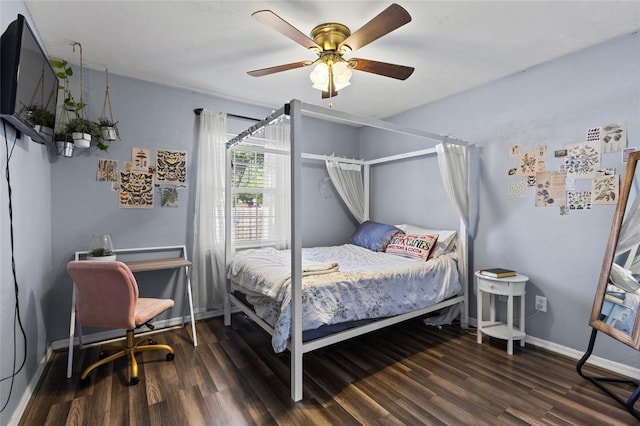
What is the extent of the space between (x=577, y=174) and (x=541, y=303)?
3.87ft

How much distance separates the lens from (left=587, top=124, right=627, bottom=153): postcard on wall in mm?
2297

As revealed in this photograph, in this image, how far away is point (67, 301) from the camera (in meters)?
2.72

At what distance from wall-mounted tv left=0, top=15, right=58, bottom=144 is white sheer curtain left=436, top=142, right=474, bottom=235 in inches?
123

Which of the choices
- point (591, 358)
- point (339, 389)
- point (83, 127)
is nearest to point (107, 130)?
point (83, 127)

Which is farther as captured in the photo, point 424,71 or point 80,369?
point 424,71

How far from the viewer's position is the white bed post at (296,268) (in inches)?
76.8

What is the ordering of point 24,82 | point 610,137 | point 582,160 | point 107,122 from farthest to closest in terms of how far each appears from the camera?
point 107,122, point 582,160, point 610,137, point 24,82

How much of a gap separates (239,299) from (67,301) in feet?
5.06

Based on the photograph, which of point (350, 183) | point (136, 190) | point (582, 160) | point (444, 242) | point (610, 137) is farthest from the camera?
point (350, 183)

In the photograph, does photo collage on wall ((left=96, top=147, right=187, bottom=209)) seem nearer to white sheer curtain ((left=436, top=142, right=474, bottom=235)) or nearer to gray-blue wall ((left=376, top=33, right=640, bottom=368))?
white sheer curtain ((left=436, top=142, right=474, bottom=235))

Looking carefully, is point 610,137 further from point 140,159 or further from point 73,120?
point 73,120

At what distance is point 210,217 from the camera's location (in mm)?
3334

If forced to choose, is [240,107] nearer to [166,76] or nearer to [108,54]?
[166,76]

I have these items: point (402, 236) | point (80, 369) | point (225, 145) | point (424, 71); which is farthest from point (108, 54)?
point (402, 236)
